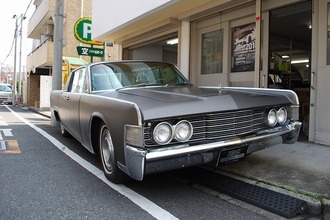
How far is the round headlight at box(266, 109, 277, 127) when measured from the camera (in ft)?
12.8

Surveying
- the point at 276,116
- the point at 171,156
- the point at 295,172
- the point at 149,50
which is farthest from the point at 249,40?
the point at 149,50

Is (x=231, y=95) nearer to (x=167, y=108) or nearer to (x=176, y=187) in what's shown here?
(x=167, y=108)

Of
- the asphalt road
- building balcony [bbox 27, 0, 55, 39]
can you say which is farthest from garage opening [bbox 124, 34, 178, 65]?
building balcony [bbox 27, 0, 55, 39]

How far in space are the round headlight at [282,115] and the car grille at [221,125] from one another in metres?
0.38

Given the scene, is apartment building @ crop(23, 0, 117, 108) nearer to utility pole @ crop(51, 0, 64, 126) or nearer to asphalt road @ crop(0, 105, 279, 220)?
utility pole @ crop(51, 0, 64, 126)

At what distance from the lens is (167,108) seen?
3189mm

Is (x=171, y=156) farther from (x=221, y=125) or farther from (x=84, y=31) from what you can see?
(x=84, y=31)

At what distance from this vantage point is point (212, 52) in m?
8.39

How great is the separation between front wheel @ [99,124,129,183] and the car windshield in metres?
0.82

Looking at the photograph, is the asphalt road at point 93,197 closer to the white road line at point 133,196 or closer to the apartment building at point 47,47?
the white road line at point 133,196

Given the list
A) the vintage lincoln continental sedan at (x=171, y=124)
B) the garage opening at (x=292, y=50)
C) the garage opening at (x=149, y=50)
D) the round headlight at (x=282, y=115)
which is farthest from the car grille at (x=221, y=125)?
the garage opening at (x=149, y=50)

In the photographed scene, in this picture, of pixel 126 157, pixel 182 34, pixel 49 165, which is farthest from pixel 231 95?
pixel 182 34

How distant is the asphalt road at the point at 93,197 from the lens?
3.21 m

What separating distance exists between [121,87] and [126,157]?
5.06ft
